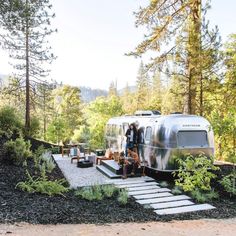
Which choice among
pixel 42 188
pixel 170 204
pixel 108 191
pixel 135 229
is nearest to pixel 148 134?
pixel 108 191

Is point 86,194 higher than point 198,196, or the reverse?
point 86,194

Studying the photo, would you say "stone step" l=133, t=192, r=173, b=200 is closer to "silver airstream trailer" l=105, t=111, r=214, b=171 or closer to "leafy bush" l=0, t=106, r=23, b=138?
"silver airstream trailer" l=105, t=111, r=214, b=171

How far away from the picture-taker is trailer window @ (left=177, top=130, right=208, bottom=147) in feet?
34.8

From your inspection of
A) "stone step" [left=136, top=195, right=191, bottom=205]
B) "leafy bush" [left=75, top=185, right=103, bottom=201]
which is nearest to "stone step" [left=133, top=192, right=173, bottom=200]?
"stone step" [left=136, top=195, right=191, bottom=205]

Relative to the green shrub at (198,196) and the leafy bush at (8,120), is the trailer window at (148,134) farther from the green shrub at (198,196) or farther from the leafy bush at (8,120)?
the leafy bush at (8,120)

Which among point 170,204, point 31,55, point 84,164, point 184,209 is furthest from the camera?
point 31,55

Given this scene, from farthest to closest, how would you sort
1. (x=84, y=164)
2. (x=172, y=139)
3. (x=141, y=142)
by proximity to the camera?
(x=84, y=164), (x=141, y=142), (x=172, y=139)

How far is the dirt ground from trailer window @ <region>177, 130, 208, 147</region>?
13.7 feet

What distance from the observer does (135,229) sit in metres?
5.72

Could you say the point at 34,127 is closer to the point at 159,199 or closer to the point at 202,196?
the point at 159,199

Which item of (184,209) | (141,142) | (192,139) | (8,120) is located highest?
(8,120)

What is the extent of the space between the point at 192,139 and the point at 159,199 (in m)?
3.16

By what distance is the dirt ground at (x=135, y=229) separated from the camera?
508 centimetres

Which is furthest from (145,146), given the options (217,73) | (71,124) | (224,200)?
(71,124)
